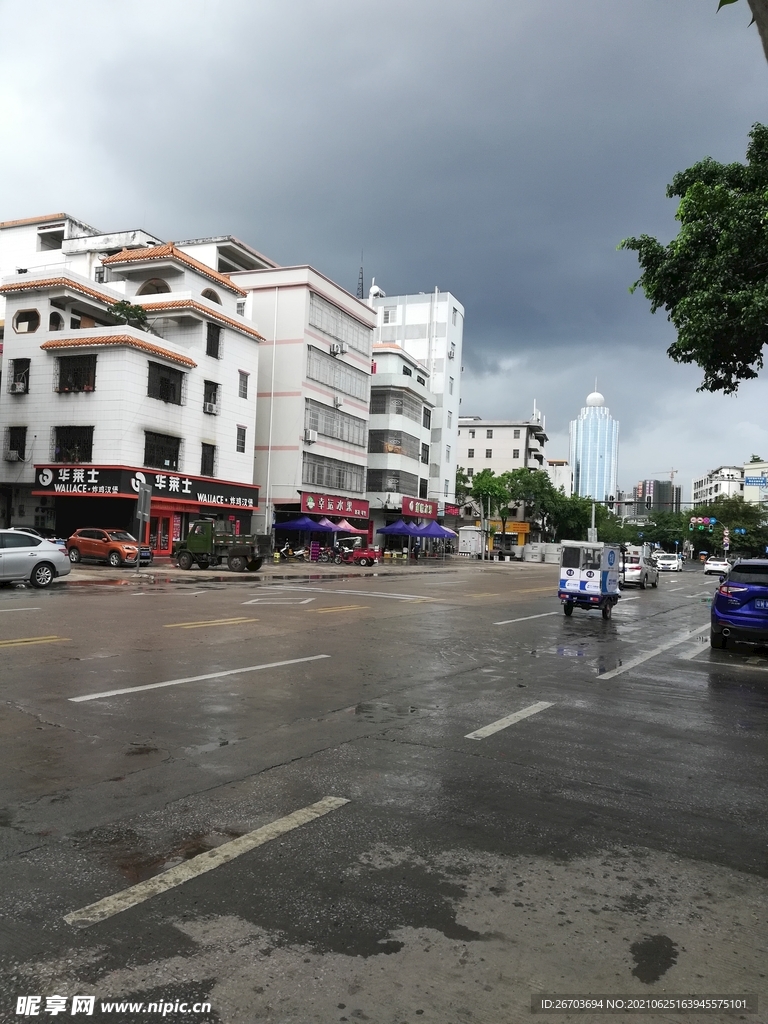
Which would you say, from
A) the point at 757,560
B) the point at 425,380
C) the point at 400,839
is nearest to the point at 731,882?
the point at 400,839

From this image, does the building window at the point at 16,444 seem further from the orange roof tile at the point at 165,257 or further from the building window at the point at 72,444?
the orange roof tile at the point at 165,257

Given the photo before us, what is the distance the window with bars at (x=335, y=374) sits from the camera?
49.5 metres

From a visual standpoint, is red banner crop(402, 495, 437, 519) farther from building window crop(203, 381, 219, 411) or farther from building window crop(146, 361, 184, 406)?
building window crop(146, 361, 184, 406)

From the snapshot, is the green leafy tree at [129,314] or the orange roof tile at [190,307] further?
the orange roof tile at [190,307]

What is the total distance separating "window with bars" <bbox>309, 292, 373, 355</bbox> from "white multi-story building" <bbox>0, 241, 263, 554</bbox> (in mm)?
6420

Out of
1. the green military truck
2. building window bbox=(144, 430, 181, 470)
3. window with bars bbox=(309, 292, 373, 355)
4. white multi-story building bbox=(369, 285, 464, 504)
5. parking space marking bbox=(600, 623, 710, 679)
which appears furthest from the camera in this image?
white multi-story building bbox=(369, 285, 464, 504)

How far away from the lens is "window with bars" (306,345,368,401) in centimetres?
4953

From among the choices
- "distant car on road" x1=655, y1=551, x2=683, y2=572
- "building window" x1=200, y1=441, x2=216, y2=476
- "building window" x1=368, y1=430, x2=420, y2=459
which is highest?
"building window" x1=368, y1=430, x2=420, y2=459

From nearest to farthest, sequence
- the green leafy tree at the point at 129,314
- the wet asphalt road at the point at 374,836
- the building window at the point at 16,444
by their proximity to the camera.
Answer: the wet asphalt road at the point at 374,836
the building window at the point at 16,444
the green leafy tree at the point at 129,314

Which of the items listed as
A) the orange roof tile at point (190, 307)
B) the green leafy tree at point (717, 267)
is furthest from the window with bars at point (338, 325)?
the green leafy tree at point (717, 267)

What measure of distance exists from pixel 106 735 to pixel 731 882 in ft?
15.9

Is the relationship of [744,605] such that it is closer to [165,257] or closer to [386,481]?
[165,257]

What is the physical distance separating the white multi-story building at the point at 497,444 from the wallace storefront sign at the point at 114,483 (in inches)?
2552

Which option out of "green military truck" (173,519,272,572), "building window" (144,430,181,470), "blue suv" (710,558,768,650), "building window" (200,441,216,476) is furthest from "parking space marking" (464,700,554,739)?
"building window" (200,441,216,476)
